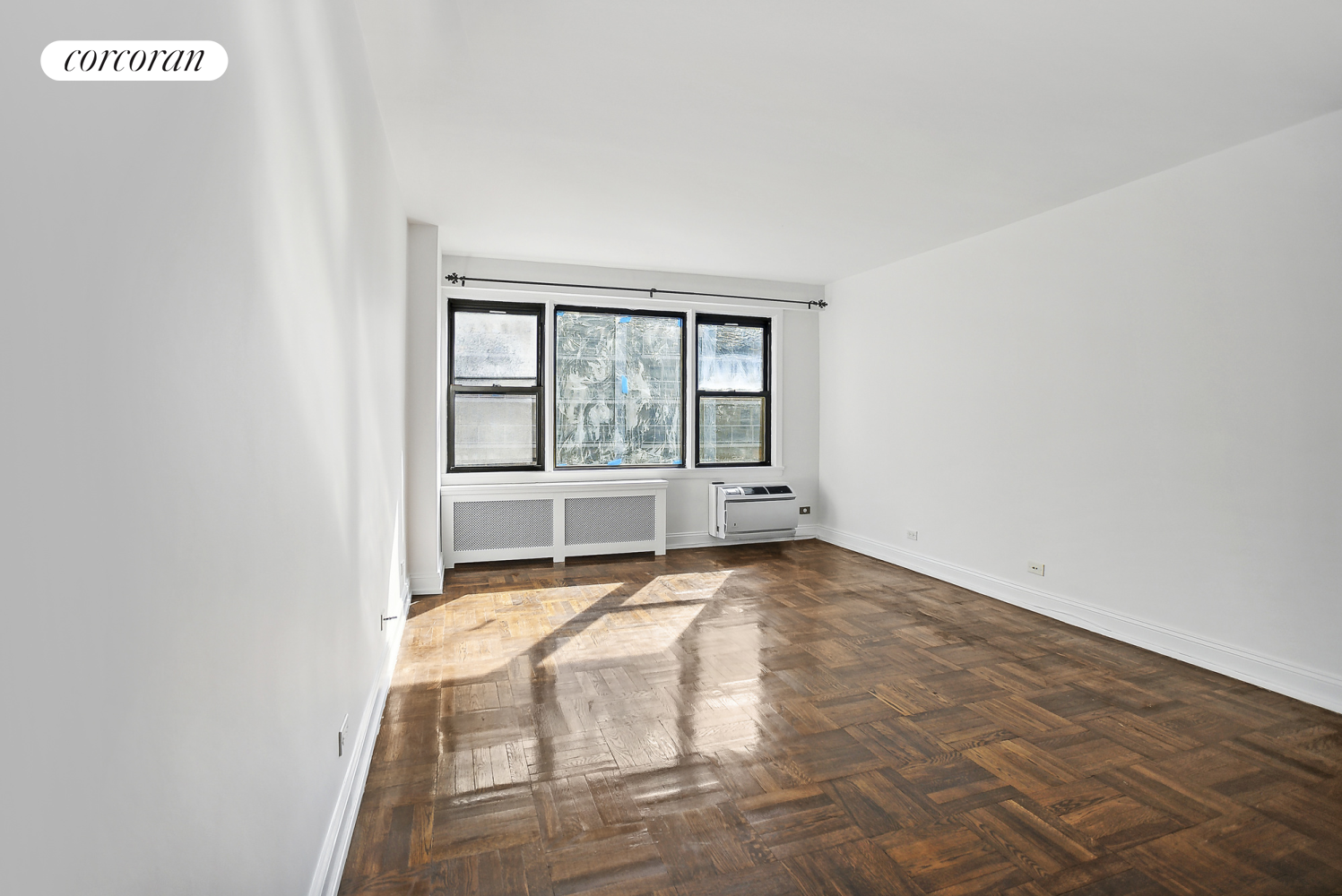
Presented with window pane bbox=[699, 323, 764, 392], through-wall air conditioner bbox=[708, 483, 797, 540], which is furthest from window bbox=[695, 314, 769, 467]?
through-wall air conditioner bbox=[708, 483, 797, 540]

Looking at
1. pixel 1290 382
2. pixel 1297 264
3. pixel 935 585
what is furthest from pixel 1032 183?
pixel 935 585

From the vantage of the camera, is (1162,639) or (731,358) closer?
(1162,639)

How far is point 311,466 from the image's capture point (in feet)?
5.35

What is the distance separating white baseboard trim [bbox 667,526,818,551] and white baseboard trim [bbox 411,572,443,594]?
2244 mm

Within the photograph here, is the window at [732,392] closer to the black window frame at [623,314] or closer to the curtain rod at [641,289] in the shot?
the black window frame at [623,314]

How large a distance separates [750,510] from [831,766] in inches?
151

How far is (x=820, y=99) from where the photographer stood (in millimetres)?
2750

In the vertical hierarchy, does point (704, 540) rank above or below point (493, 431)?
below

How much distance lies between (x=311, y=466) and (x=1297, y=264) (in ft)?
13.3

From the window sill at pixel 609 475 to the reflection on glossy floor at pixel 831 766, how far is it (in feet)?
5.88

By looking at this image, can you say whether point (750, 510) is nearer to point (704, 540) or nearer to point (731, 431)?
point (704, 540)

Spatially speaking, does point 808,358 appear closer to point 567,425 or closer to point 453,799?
point 567,425

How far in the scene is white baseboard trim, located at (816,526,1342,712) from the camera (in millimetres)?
2967

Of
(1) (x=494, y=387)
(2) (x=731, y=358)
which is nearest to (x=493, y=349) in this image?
(1) (x=494, y=387)
